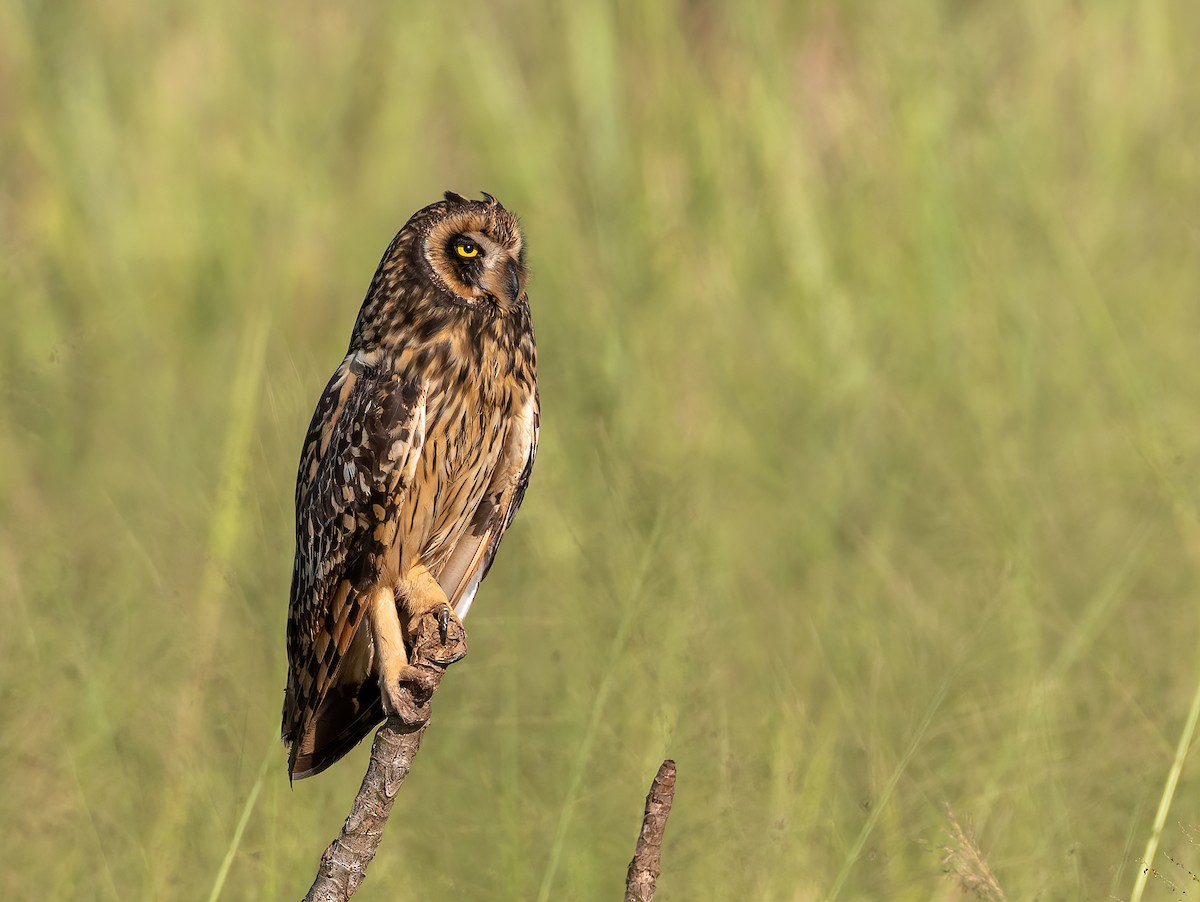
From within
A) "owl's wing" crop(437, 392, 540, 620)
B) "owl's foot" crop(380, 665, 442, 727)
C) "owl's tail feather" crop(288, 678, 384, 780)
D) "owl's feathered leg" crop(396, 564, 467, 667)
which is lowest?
"owl's foot" crop(380, 665, 442, 727)

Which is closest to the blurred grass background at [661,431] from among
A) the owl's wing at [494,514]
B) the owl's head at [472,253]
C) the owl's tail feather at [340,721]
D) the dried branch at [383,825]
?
the owl's tail feather at [340,721]

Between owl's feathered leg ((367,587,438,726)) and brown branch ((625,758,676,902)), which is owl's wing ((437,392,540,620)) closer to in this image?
owl's feathered leg ((367,587,438,726))

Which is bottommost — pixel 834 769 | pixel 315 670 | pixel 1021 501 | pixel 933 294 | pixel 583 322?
pixel 315 670

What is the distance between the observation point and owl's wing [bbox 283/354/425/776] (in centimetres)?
261

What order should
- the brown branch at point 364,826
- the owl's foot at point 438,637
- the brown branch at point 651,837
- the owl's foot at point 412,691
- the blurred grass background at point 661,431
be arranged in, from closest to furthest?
the brown branch at point 651,837
the brown branch at point 364,826
the owl's foot at point 412,691
the owl's foot at point 438,637
the blurred grass background at point 661,431

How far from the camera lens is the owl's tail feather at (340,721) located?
8.82 feet

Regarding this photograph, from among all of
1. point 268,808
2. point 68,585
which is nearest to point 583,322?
point 68,585

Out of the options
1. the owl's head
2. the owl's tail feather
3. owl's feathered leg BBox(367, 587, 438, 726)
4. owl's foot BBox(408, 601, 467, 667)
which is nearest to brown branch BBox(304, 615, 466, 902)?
owl's feathered leg BBox(367, 587, 438, 726)

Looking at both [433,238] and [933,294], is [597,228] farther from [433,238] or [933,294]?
[433,238]

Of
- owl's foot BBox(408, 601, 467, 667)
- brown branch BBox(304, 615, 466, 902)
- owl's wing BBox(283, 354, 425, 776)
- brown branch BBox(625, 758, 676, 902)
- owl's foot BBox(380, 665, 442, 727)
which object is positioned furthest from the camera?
owl's wing BBox(283, 354, 425, 776)

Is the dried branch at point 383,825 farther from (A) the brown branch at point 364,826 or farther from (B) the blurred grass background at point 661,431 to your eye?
(B) the blurred grass background at point 661,431

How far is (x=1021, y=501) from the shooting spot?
11.3 feet

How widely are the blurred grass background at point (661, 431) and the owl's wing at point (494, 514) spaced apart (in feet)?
0.72

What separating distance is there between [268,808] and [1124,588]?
1.67m
